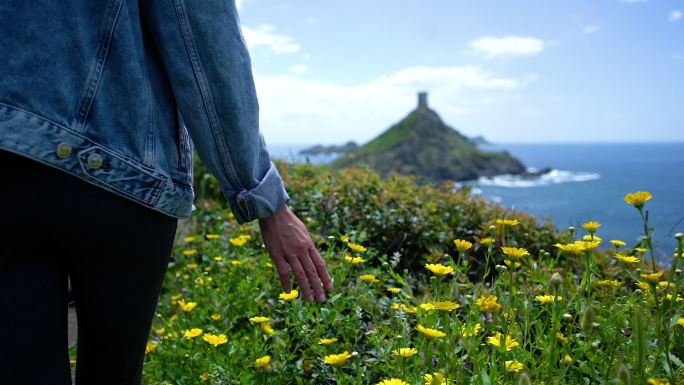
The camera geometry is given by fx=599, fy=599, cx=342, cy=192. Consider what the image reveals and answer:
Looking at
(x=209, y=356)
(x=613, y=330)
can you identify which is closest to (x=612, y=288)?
(x=613, y=330)

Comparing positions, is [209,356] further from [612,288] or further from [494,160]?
[494,160]

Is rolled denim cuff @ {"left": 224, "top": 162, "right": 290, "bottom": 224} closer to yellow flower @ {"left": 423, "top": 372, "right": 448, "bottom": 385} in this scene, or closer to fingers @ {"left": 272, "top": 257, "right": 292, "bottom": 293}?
fingers @ {"left": 272, "top": 257, "right": 292, "bottom": 293}

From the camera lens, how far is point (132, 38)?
44.8 inches

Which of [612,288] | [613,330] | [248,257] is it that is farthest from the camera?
[248,257]

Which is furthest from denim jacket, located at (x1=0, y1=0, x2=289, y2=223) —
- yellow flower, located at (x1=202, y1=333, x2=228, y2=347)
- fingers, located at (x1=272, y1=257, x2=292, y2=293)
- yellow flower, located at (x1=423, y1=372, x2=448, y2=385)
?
yellow flower, located at (x1=202, y1=333, x2=228, y2=347)

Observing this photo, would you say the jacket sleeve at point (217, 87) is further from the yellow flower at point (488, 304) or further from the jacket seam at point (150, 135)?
the yellow flower at point (488, 304)

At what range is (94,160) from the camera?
1070 mm

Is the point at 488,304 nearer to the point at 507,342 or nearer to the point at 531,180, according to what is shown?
the point at 507,342

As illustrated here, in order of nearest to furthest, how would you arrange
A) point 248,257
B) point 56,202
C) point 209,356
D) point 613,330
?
point 56,202, point 613,330, point 209,356, point 248,257

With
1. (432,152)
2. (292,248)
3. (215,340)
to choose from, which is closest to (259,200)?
(292,248)

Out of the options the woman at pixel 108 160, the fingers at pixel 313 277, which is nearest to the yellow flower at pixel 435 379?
the fingers at pixel 313 277

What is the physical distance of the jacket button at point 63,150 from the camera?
1.04m

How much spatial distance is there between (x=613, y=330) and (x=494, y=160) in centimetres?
8565

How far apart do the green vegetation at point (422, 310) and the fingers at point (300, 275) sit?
0.34m
